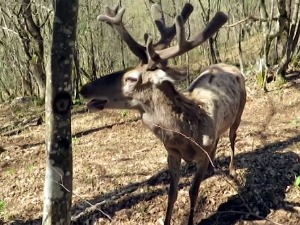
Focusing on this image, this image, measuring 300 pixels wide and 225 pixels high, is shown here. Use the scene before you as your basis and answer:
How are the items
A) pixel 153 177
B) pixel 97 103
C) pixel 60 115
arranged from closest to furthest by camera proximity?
pixel 60 115 → pixel 97 103 → pixel 153 177

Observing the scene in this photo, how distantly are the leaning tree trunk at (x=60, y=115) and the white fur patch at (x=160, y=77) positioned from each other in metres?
1.25

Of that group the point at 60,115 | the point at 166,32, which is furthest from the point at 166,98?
the point at 60,115

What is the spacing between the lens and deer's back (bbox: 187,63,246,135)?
592 centimetres

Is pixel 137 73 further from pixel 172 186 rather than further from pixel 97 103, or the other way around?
pixel 172 186

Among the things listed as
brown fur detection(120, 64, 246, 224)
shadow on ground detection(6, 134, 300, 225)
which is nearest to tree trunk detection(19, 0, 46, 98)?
shadow on ground detection(6, 134, 300, 225)

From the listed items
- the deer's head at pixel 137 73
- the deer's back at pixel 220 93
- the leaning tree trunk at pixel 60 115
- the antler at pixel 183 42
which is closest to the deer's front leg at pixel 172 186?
the deer's back at pixel 220 93

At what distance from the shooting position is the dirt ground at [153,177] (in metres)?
6.06

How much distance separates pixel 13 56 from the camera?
21.3 metres

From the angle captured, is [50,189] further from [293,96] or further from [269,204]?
[293,96]

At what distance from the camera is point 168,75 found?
5.13 m

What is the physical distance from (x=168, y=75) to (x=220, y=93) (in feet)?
4.35

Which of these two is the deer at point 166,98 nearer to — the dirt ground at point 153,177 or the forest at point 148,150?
the forest at point 148,150

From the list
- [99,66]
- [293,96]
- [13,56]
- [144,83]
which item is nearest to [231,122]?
[144,83]

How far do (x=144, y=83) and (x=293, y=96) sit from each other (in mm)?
6101
